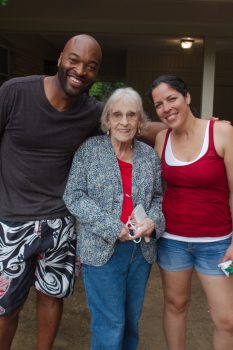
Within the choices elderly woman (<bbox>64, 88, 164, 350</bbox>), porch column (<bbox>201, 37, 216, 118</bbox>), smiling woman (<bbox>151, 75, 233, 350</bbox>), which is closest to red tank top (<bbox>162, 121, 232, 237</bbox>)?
smiling woman (<bbox>151, 75, 233, 350</bbox>)

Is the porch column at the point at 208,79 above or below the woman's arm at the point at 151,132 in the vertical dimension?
above

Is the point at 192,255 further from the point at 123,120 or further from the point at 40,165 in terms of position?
the point at 40,165

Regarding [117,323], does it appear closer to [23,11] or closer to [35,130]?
[35,130]

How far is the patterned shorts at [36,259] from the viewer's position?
2170 millimetres

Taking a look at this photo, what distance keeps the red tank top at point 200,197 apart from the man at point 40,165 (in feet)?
1.77

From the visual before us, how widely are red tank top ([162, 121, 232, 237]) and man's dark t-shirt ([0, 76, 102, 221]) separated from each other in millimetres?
523

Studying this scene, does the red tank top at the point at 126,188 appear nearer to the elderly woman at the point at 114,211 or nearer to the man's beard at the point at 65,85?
the elderly woman at the point at 114,211

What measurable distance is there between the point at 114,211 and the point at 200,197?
1.53 feet

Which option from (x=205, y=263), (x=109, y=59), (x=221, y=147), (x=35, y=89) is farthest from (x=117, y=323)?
(x=109, y=59)

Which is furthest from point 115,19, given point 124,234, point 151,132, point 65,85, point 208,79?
point 124,234

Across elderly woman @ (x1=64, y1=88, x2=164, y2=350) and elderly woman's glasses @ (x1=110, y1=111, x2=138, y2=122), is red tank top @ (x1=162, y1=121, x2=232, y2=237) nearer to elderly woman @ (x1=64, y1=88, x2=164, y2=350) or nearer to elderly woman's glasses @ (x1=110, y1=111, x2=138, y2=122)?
elderly woman @ (x1=64, y1=88, x2=164, y2=350)

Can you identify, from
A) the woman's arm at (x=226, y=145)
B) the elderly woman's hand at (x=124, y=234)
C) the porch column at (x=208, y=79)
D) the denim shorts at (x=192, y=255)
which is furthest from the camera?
the porch column at (x=208, y=79)

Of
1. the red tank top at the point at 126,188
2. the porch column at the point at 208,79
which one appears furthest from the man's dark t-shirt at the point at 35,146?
the porch column at the point at 208,79

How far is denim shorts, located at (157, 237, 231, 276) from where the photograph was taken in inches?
87.1
